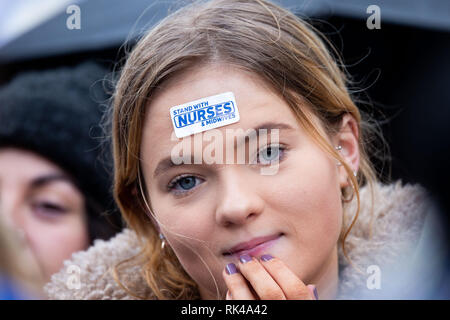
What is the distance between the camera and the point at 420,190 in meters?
1.32

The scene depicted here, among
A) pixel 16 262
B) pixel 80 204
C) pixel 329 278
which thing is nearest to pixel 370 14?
pixel 329 278

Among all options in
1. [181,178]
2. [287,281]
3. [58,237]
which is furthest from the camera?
[58,237]

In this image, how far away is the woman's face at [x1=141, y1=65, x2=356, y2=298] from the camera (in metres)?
0.96

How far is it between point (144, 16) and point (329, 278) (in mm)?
818

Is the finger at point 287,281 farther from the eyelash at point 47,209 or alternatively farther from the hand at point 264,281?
the eyelash at point 47,209

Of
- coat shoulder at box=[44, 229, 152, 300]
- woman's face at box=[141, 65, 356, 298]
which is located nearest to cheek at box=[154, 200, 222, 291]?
woman's face at box=[141, 65, 356, 298]

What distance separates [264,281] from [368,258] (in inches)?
16.0

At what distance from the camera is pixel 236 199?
3.06 ft

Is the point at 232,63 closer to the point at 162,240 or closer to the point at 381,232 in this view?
the point at 162,240

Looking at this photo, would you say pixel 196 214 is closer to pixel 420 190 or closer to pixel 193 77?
pixel 193 77

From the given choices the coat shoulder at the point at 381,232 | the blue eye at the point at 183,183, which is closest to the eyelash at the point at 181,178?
the blue eye at the point at 183,183

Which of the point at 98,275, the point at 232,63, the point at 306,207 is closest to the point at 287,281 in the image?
the point at 306,207

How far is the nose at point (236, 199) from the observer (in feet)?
3.05

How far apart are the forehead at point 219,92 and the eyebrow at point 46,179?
601 mm
